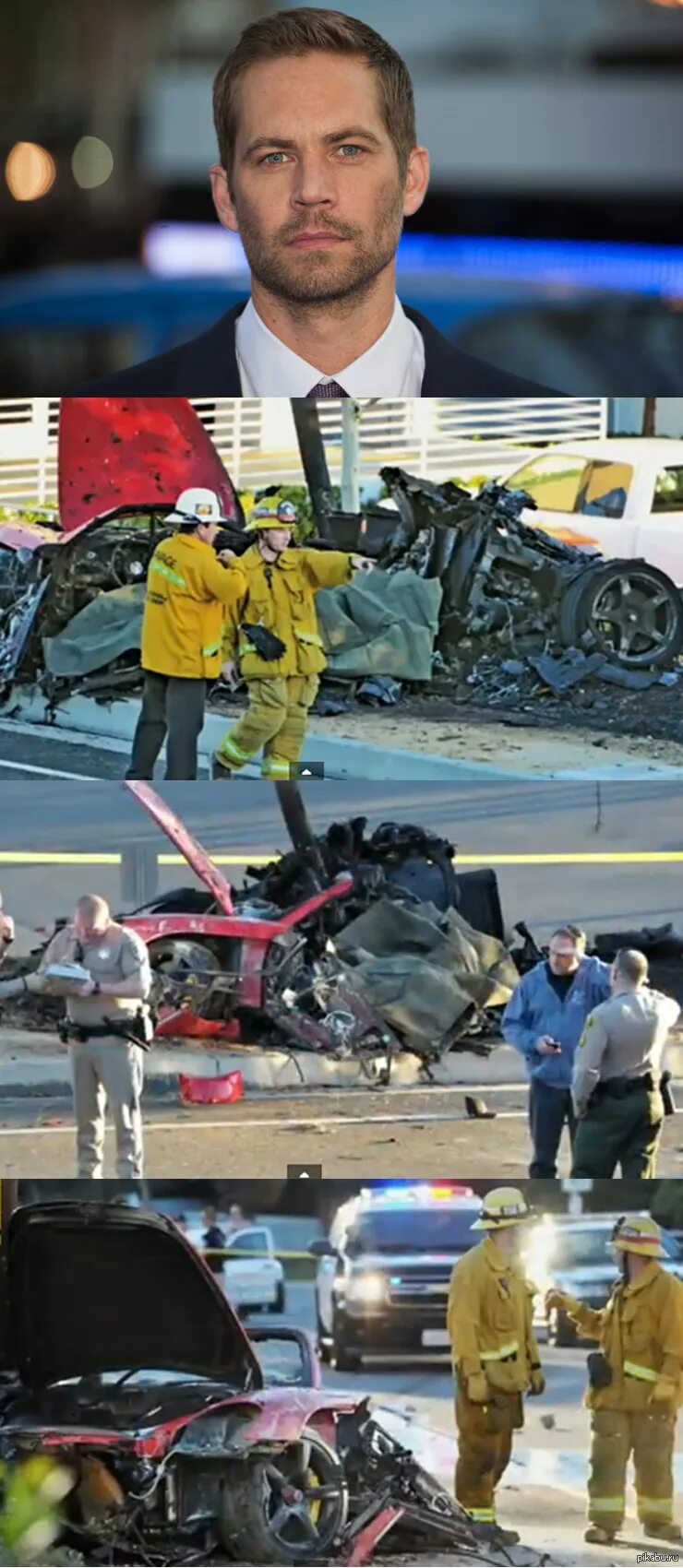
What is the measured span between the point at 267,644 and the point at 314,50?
36.9 inches

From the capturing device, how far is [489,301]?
3676 millimetres

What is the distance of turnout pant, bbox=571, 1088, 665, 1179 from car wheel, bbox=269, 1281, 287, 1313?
1.73 feet

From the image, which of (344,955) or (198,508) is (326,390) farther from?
(344,955)

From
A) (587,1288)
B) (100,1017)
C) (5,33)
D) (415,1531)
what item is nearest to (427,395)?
(5,33)

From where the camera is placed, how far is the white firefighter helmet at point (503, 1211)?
3.68 meters

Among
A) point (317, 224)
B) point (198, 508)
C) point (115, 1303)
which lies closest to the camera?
point (317, 224)

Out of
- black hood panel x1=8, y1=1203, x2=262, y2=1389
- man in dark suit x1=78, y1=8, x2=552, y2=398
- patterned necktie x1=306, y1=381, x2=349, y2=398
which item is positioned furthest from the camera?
black hood panel x1=8, y1=1203, x2=262, y2=1389

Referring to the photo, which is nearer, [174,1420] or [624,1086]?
[174,1420]

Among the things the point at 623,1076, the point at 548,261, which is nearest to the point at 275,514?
the point at 548,261

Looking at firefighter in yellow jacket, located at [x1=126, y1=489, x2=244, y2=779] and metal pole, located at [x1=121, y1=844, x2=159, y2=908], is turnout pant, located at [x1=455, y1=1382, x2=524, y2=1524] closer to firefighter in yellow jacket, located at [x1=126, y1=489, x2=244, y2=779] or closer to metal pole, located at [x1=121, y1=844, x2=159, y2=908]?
metal pole, located at [x1=121, y1=844, x2=159, y2=908]

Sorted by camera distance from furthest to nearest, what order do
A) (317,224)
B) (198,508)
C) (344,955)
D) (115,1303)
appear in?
(344,955), (115,1303), (198,508), (317,224)

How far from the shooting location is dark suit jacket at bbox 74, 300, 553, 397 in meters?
3.60

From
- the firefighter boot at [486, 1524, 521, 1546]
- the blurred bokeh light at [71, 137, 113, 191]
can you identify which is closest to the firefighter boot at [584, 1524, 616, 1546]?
the firefighter boot at [486, 1524, 521, 1546]

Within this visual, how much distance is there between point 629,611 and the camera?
360 centimetres
